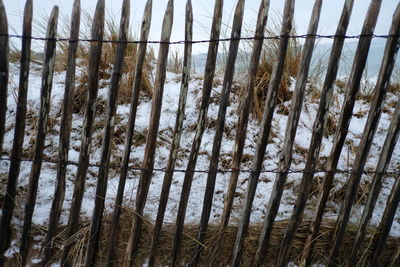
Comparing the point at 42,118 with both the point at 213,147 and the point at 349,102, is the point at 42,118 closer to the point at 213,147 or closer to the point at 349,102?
the point at 213,147

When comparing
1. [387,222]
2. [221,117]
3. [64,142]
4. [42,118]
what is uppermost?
[221,117]

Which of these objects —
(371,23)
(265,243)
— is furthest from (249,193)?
(371,23)

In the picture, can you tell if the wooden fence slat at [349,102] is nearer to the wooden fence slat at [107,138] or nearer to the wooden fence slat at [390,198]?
the wooden fence slat at [390,198]

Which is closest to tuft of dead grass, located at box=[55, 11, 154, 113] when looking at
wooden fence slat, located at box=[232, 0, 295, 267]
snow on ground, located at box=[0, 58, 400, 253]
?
snow on ground, located at box=[0, 58, 400, 253]

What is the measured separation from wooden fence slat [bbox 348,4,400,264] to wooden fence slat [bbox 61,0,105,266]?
1.59 metres

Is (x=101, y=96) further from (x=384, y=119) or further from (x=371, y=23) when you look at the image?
(x=384, y=119)

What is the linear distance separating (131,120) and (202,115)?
0.41 meters

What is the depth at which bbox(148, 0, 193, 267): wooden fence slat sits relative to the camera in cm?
175

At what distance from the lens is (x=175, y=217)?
2.15 meters

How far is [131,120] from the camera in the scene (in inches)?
72.8

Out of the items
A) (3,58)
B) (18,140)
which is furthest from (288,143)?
(3,58)

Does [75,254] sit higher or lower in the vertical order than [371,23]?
lower

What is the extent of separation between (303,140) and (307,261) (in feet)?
3.51

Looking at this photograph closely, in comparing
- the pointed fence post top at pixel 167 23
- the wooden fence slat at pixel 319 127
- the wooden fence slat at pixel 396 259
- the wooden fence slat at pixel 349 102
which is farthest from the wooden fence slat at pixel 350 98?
the pointed fence post top at pixel 167 23
